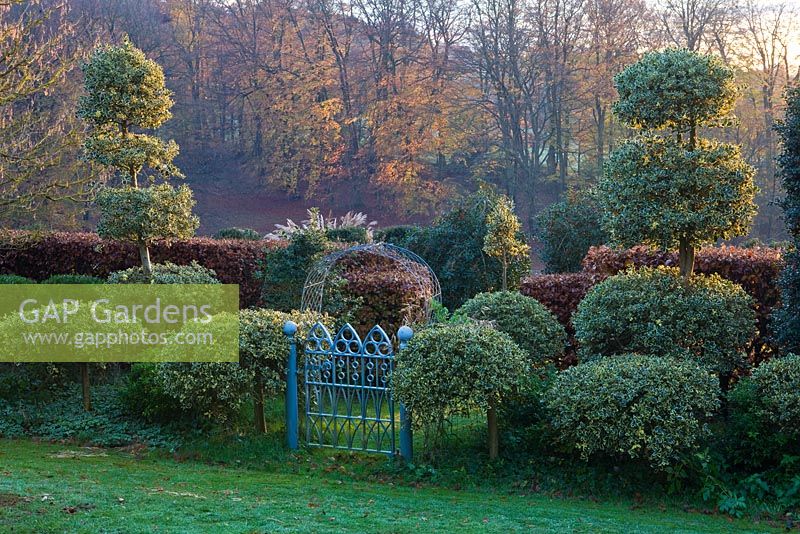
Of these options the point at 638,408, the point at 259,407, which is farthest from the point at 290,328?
the point at 638,408

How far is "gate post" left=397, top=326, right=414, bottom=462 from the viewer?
623cm

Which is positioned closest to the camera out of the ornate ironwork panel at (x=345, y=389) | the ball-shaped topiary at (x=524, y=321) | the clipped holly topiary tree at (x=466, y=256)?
the ornate ironwork panel at (x=345, y=389)

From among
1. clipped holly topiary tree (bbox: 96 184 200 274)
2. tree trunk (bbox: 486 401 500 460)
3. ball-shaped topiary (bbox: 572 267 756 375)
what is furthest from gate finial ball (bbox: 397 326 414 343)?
clipped holly topiary tree (bbox: 96 184 200 274)

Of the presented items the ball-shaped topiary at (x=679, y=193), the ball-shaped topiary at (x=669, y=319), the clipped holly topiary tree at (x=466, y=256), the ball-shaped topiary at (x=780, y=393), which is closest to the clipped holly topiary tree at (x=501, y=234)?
the clipped holly topiary tree at (x=466, y=256)

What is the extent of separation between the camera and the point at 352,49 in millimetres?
31062

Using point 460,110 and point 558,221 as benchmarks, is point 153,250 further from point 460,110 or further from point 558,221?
point 460,110

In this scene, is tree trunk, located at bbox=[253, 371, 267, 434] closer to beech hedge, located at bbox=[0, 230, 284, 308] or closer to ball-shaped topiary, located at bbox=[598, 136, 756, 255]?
ball-shaped topiary, located at bbox=[598, 136, 756, 255]

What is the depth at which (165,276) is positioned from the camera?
905cm

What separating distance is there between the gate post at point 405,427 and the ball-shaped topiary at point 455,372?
0.34 feet

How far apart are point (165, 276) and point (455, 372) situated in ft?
15.0

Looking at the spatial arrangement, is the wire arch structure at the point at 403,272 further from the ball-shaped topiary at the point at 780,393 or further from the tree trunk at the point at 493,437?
the ball-shaped topiary at the point at 780,393

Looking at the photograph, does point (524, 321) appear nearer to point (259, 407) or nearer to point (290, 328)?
point (290, 328)

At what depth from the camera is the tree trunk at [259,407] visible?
695cm

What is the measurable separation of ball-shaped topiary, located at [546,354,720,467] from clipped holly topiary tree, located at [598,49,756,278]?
51.7 inches
